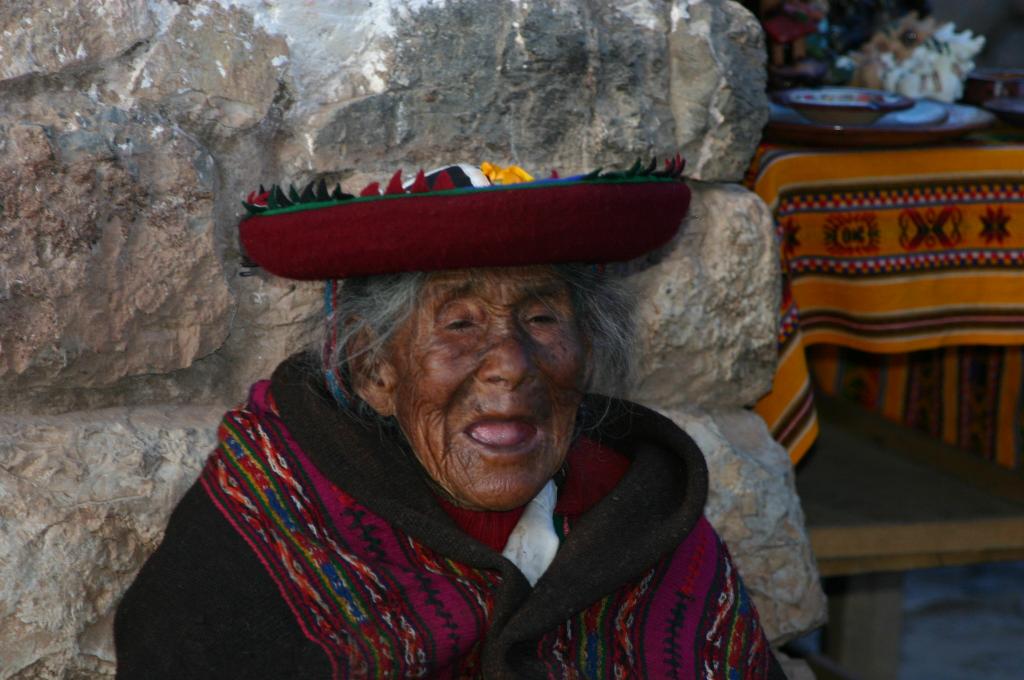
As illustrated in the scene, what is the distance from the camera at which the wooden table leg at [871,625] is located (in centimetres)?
389

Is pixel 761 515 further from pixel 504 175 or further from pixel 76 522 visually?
pixel 76 522

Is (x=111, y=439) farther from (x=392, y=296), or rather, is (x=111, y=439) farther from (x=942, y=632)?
(x=942, y=632)

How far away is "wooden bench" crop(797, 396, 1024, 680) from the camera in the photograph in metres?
3.33

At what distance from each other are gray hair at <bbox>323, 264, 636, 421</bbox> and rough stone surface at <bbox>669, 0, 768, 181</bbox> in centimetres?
42


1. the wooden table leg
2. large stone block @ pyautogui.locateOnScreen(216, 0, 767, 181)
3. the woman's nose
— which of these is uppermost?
large stone block @ pyautogui.locateOnScreen(216, 0, 767, 181)

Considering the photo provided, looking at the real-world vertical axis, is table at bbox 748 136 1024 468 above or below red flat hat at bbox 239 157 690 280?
below

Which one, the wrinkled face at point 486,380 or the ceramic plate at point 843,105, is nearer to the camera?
the wrinkled face at point 486,380

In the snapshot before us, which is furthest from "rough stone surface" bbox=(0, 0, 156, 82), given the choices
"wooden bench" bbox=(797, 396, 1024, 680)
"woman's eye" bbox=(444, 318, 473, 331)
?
"wooden bench" bbox=(797, 396, 1024, 680)

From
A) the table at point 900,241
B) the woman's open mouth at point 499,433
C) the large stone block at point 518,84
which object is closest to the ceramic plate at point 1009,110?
the table at point 900,241

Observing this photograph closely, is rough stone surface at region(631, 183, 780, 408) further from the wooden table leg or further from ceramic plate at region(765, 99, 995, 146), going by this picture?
the wooden table leg

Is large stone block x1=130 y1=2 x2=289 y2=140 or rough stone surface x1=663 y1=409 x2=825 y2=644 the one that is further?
rough stone surface x1=663 y1=409 x2=825 y2=644

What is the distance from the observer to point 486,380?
1932 mm

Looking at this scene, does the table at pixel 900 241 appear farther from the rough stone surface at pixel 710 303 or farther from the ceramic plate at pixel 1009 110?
the rough stone surface at pixel 710 303

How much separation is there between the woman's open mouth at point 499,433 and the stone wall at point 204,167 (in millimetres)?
461
